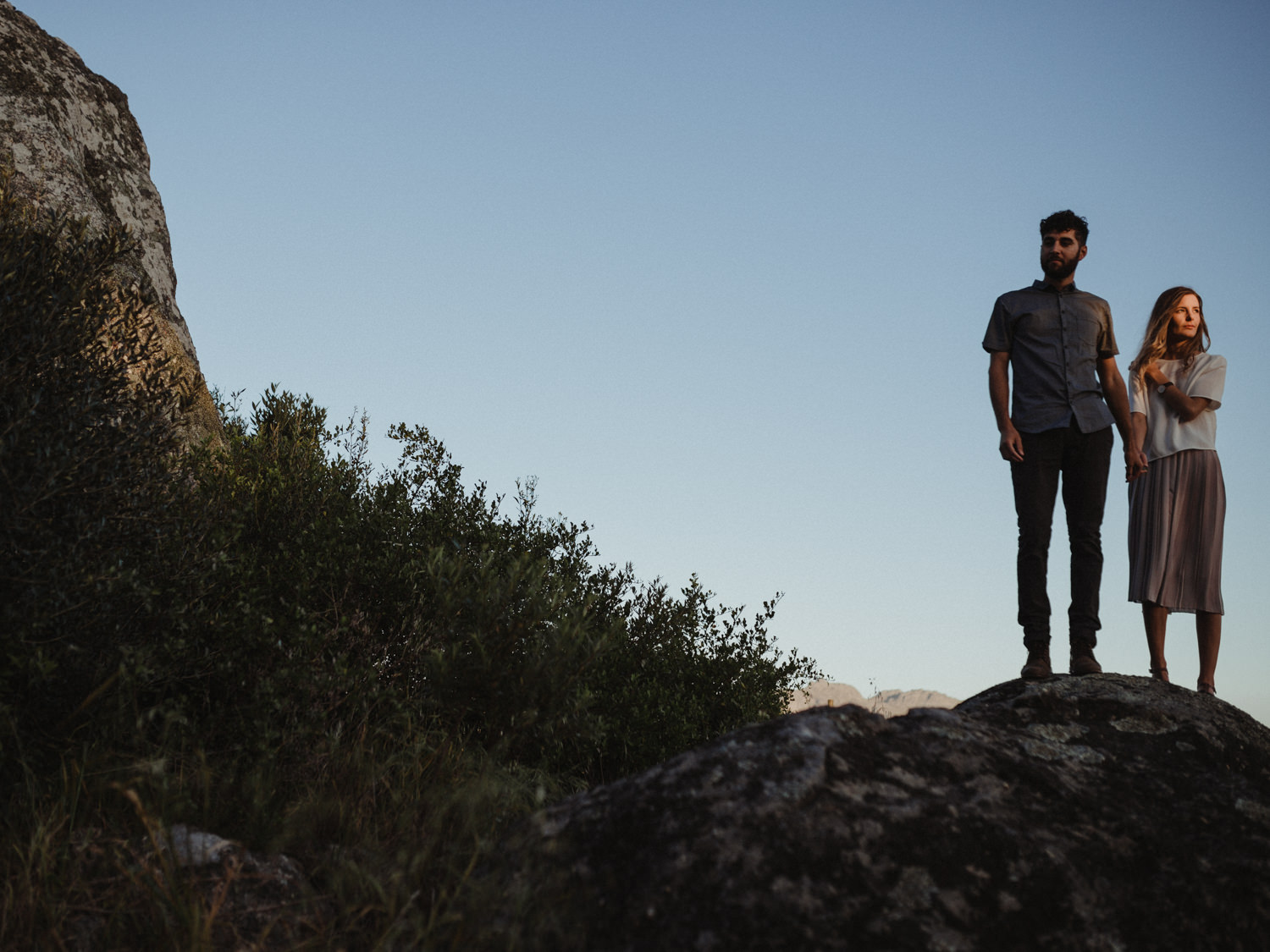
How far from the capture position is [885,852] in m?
2.97

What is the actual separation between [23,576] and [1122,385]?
24.1 feet

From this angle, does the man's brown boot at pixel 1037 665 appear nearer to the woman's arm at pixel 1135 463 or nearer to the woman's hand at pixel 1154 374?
the woman's arm at pixel 1135 463

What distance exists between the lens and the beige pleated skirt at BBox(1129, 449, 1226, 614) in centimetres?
760

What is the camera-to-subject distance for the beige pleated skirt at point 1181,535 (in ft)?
24.9

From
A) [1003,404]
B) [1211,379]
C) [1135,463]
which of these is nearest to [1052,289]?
[1003,404]

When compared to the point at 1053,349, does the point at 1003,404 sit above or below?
below

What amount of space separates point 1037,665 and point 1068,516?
123cm

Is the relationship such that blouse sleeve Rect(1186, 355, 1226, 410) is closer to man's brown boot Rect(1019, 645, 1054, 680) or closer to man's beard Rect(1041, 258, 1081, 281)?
man's beard Rect(1041, 258, 1081, 281)

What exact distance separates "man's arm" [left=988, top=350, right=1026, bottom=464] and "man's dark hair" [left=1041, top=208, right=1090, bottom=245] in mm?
1030

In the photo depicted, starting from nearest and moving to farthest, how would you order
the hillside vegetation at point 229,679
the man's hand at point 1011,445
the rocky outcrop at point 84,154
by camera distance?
the hillside vegetation at point 229,679
the man's hand at point 1011,445
the rocky outcrop at point 84,154

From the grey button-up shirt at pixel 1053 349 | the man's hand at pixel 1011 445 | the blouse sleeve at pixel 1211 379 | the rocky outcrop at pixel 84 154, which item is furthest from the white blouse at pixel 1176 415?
the rocky outcrop at pixel 84 154

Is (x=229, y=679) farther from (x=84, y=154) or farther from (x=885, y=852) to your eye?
(x=84, y=154)

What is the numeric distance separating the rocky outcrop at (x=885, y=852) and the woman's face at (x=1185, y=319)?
514 centimetres

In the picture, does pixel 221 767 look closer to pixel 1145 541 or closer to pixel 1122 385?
pixel 1122 385
